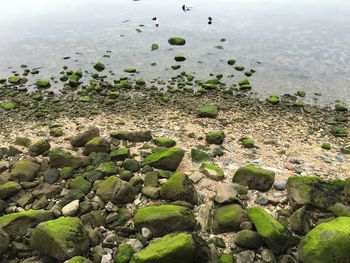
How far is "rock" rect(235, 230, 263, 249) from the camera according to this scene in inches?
377

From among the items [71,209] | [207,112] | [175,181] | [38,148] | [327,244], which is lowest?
[207,112]

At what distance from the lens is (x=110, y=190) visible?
11.9m

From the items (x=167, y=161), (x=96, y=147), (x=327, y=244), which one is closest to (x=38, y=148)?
(x=96, y=147)

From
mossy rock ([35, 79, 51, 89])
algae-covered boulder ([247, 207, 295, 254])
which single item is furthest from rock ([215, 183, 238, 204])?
mossy rock ([35, 79, 51, 89])

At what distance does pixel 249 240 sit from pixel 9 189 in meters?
8.76

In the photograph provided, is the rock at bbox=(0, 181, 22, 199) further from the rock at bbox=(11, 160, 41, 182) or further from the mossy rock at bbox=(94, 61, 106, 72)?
the mossy rock at bbox=(94, 61, 106, 72)

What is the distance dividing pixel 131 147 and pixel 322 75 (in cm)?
1919

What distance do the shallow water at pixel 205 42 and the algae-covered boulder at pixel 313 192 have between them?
13089mm

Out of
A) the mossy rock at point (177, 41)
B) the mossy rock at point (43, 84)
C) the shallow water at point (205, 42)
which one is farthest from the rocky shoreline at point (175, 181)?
the mossy rock at point (177, 41)

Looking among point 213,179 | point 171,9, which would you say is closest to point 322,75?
point 213,179

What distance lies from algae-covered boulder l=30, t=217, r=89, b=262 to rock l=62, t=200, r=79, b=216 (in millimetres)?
1537

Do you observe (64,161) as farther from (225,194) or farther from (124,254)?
(225,194)

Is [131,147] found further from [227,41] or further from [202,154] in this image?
[227,41]

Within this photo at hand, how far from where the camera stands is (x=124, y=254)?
9297 millimetres
